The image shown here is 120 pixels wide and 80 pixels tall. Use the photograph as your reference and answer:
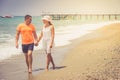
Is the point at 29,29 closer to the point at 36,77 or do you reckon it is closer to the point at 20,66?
the point at 36,77

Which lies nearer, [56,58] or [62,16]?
[56,58]

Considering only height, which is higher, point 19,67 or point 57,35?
point 19,67

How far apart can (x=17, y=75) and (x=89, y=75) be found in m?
2.41

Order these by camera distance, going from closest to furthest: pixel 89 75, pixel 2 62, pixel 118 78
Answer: pixel 118 78, pixel 89 75, pixel 2 62

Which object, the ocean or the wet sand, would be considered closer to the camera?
the wet sand

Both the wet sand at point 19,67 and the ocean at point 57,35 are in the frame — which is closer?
the wet sand at point 19,67

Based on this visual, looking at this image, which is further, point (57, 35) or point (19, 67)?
point (57, 35)

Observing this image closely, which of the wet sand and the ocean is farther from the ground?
the wet sand

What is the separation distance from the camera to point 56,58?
12695 millimetres

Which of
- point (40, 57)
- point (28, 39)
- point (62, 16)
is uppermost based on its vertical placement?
point (28, 39)

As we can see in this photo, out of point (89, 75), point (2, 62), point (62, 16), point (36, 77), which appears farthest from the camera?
point (62, 16)

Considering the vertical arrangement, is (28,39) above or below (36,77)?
above

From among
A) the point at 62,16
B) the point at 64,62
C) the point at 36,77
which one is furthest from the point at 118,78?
the point at 62,16

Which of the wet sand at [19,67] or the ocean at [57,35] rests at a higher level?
the wet sand at [19,67]
